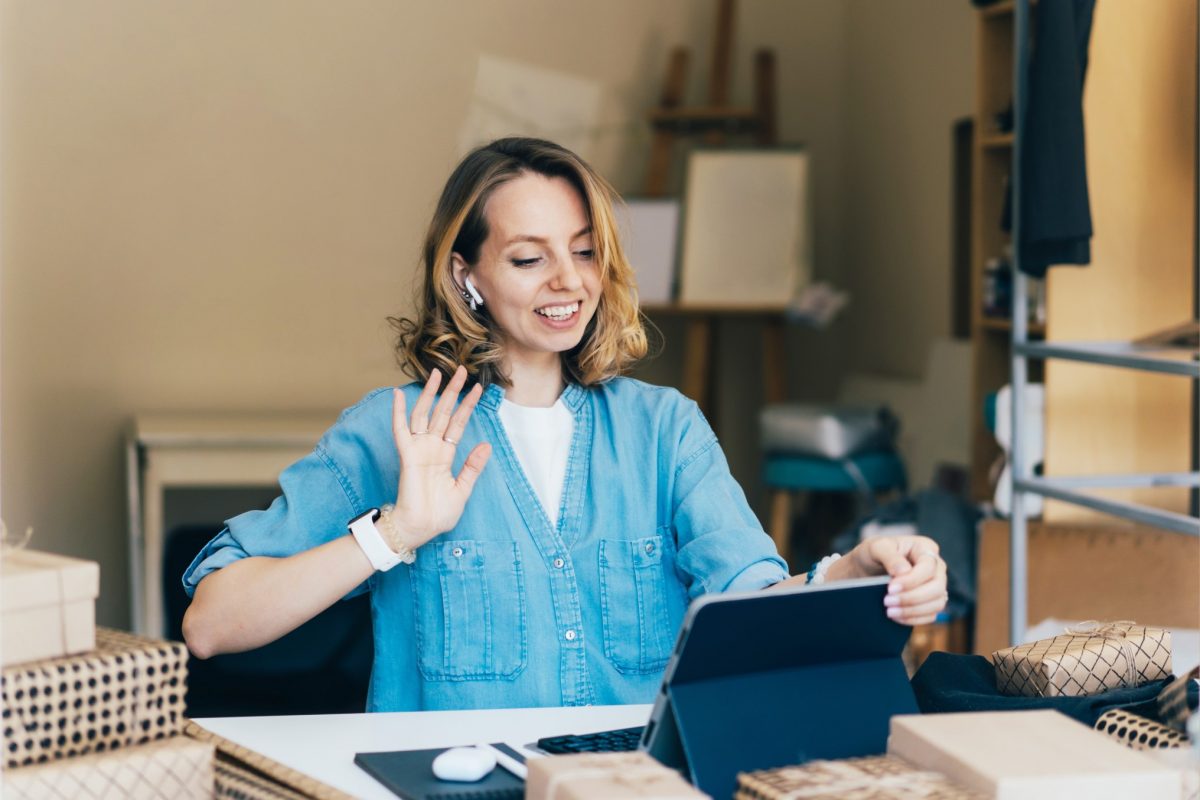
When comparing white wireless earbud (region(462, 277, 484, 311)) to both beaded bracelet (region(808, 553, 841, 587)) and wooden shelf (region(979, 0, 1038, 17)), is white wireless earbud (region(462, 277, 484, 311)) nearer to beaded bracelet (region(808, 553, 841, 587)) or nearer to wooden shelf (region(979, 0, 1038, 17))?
beaded bracelet (region(808, 553, 841, 587))

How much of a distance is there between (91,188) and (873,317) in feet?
9.29

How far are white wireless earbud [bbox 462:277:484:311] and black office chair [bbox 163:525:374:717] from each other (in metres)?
1.62

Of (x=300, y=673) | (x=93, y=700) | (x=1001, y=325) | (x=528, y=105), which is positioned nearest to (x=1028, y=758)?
(x=93, y=700)

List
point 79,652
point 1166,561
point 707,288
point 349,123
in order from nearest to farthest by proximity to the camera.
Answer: point 79,652
point 1166,561
point 349,123
point 707,288

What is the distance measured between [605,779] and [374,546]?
542mm

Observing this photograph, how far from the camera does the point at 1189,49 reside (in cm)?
299

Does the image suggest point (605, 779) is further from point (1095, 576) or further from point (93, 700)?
point (1095, 576)

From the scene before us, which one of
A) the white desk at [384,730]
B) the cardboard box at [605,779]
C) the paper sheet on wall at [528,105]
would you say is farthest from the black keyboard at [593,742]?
the paper sheet on wall at [528,105]

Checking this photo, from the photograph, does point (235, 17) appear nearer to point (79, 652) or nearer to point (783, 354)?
point (783, 354)

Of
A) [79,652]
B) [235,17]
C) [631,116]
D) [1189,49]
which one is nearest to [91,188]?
[235,17]

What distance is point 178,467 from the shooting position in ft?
12.1

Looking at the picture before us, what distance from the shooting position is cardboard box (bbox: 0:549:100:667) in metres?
0.99

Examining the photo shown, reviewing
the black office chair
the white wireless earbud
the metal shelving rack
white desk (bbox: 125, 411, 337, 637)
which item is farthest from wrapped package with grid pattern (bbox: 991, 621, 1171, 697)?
white desk (bbox: 125, 411, 337, 637)

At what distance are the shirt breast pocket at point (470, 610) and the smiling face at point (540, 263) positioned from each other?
26 centimetres
